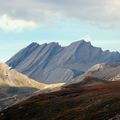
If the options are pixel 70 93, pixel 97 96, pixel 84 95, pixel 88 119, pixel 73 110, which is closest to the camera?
pixel 88 119

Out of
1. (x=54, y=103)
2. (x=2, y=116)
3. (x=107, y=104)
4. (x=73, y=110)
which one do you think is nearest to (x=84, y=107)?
(x=73, y=110)

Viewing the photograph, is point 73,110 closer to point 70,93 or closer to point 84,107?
point 84,107

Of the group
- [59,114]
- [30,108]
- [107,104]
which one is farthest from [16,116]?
[107,104]

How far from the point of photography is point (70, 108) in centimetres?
11900

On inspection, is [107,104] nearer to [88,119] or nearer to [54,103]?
[88,119]

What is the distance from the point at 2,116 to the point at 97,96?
30.5m

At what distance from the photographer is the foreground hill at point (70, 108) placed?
321ft

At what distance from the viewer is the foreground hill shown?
321 ft

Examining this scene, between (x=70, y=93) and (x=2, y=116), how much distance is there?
3053cm

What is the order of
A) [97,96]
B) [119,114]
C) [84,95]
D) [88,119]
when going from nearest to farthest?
[119,114], [88,119], [97,96], [84,95]

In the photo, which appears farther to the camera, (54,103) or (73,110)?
(54,103)

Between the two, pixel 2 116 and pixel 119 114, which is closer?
pixel 119 114

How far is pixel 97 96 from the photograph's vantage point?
121562 mm

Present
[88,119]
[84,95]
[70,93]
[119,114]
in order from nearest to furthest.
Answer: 1. [119,114]
2. [88,119]
3. [84,95]
4. [70,93]
